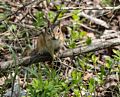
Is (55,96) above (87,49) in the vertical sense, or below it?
below

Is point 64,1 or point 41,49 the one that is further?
point 64,1

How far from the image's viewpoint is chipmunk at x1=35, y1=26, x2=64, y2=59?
4301mm

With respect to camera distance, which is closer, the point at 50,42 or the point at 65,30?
the point at 50,42

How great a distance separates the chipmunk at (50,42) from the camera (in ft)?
14.1

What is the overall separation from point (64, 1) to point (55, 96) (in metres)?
2.76

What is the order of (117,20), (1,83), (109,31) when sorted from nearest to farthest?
1. (1,83)
2. (109,31)
3. (117,20)

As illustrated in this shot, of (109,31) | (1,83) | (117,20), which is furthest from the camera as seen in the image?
(117,20)

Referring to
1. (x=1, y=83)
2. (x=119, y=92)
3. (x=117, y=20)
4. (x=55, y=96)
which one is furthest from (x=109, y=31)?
(x=55, y=96)

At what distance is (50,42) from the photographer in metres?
4.34

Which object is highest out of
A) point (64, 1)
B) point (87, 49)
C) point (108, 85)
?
point (64, 1)

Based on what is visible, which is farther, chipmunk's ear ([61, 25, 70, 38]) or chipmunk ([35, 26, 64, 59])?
chipmunk's ear ([61, 25, 70, 38])

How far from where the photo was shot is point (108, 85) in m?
4.50

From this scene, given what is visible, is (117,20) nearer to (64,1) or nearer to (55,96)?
(64,1)

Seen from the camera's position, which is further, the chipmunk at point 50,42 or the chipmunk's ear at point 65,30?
the chipmunk's ear at point 65,30
